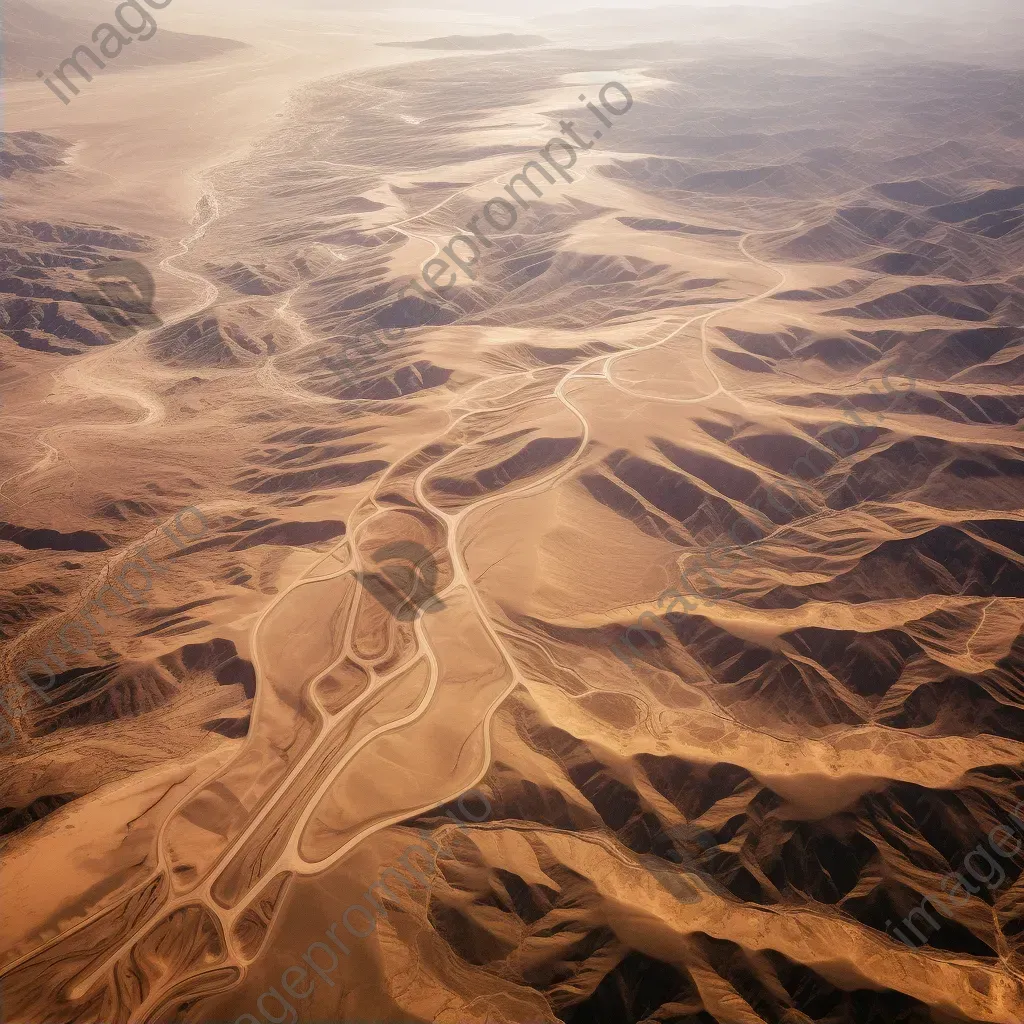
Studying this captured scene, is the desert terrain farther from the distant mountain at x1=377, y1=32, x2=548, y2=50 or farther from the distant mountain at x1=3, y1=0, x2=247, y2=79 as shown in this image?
the distant mountain at x1=377, y1=32, x2=548, y2=50

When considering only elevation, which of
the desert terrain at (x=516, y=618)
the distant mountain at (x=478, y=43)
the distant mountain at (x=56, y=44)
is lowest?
the desert terrain at (x=516, y=618)

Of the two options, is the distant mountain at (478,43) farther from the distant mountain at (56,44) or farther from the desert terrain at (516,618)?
the desert terrain at (516,618)

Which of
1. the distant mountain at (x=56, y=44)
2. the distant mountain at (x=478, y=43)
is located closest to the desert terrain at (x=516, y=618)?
the distant mountain at (x=56, y=44)

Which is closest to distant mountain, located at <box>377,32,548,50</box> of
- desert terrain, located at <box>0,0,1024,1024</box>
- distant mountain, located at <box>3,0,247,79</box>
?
distant mountain, located at <box>3,0,247,79</box>

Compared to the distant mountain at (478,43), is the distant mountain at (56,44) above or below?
above

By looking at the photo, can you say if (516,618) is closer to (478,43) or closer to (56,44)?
(56,44)

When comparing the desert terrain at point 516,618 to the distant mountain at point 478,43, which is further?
the distant mountain at point 478,43

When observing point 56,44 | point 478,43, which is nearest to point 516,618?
point 56,44
